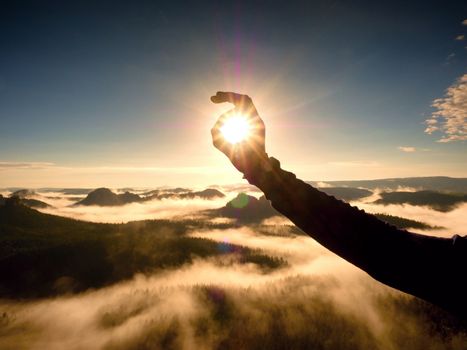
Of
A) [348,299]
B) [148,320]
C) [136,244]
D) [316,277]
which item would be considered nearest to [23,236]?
[136,244]

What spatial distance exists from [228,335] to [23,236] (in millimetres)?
192938

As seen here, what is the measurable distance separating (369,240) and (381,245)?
108mm

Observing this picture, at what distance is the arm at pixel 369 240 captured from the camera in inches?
96.0

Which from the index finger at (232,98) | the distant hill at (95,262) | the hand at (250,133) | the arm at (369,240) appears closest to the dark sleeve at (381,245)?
the arm at (369,240)

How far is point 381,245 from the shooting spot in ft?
8.29

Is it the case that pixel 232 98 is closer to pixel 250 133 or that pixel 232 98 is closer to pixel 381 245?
pixel 250 133

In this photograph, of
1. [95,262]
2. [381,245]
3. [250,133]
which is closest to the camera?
[381,245]

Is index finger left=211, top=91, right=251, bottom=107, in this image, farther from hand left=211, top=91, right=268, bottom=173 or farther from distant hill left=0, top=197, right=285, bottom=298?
distant hill left=0, top=197, right=285, bottom=298

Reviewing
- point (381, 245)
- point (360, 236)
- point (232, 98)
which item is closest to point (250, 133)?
point (232, 98)

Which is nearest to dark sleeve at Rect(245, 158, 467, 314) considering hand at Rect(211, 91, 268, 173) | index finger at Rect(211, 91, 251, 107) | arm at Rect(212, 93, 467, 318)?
arm at Rect(212, 93, 467, 318)

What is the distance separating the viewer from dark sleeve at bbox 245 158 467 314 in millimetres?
2432

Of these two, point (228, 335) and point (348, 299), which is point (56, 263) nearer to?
point (228, 335)

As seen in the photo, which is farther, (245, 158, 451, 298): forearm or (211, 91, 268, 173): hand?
(211, 91, 268, 173): hand

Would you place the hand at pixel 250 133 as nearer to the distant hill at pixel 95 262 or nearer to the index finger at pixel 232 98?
the index finger at pixel 232 98
